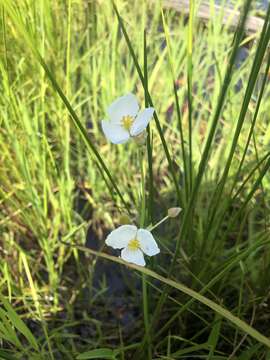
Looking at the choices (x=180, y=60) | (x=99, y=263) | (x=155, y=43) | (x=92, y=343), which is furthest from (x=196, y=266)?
(x=155, y=43)

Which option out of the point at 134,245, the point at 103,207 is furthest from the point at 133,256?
the point at 103,207

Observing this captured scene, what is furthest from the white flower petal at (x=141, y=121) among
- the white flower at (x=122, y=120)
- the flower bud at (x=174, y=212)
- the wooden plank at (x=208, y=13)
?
the wooden plank at (x=208, y=13)

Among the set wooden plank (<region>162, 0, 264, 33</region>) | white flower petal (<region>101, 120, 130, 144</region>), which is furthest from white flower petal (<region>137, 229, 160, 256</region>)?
wooden plank (<region>162, 0, 264, 33</region>)

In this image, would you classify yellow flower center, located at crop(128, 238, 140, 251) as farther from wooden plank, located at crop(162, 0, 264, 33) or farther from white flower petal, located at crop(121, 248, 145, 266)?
wooden plank, located at crop(162, 0, 264, 33)

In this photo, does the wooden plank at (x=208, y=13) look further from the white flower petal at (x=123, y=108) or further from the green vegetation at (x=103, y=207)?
the white flower petal at (x=123, y=108)

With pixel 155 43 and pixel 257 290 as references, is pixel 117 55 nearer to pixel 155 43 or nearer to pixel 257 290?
pixel 155 43

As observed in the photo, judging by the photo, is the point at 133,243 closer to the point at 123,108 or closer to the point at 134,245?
the point at 134,245
